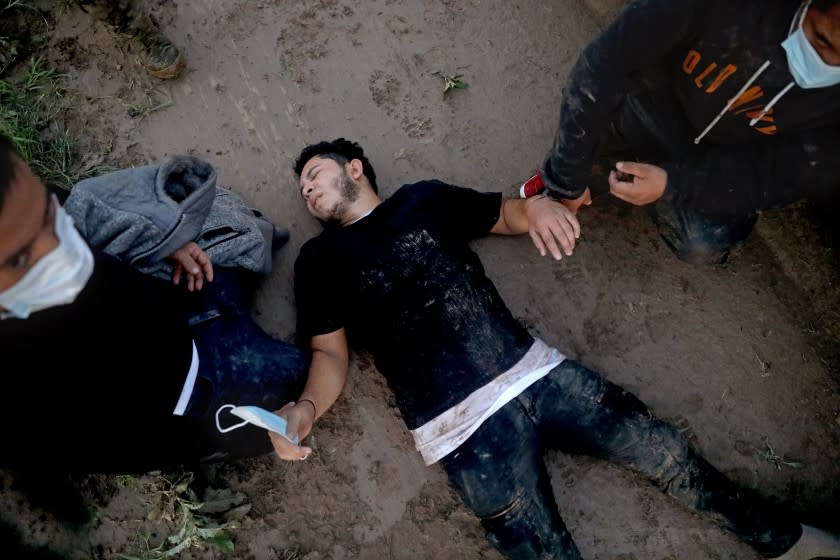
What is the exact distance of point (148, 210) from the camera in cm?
213

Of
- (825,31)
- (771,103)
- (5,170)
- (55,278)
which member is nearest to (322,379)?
(55,278)

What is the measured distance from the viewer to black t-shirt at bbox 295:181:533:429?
2312mm

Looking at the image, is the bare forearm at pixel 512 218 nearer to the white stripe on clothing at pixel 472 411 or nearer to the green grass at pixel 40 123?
the white stripe on clothing at pixel 472 411

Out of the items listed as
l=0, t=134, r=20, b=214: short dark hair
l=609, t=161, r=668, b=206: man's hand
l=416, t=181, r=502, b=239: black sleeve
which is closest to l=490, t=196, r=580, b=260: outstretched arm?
l=416, t=181, r=502, b=239: black sleeve

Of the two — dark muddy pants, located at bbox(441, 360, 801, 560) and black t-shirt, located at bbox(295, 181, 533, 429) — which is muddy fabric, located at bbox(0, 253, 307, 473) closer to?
black t-shirt, located at bbox(295, 181, 533, 429)

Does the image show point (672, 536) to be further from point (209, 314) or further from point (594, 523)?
point (209, 314)

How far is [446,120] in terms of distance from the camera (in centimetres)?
305

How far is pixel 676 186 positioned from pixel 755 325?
844 millimetres

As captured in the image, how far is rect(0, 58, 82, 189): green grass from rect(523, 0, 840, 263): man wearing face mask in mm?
2309

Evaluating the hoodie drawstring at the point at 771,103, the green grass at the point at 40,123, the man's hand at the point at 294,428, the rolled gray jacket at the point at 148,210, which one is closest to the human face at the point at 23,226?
the rolled gray jacket at the point at 148,210

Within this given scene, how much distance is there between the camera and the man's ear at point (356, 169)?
8.82 ft

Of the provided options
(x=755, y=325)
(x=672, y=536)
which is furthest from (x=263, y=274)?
(x=755, y=325)

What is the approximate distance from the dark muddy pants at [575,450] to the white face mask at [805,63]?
126cm

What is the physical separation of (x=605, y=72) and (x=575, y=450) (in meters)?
1.47
